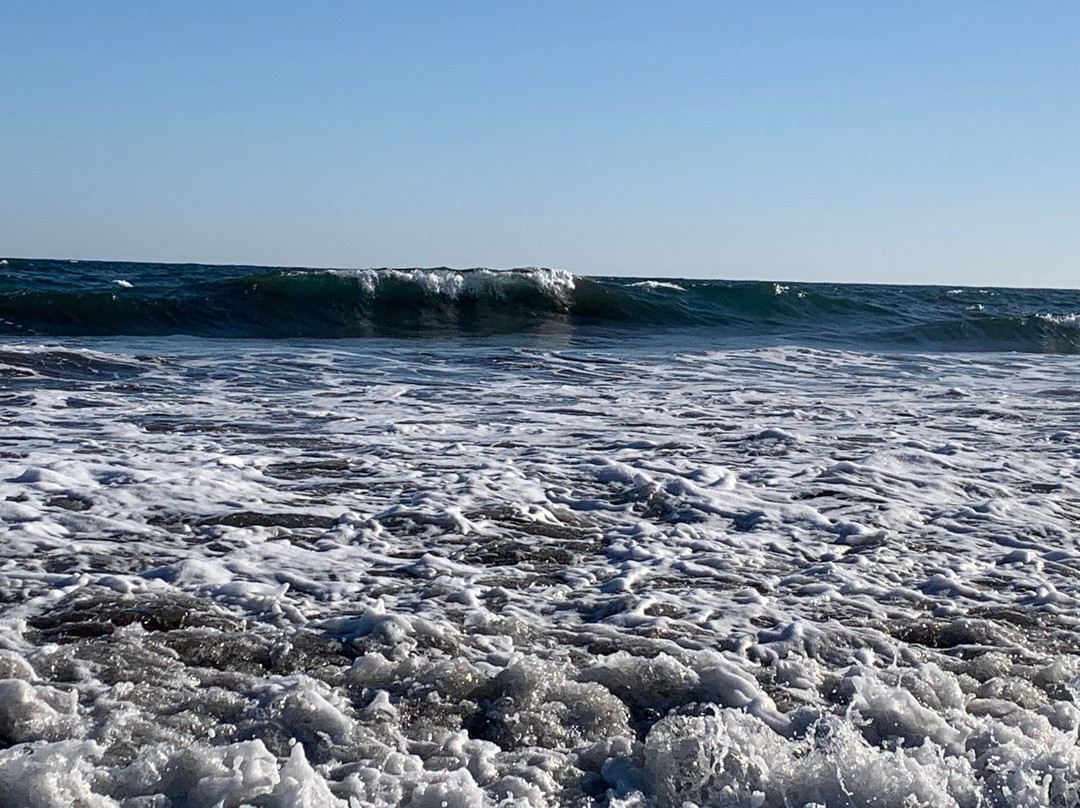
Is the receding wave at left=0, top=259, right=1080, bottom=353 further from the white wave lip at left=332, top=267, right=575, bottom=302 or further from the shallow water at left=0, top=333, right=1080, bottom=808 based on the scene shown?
the shallow water at left=0, top=333, right=1080, bottom=808

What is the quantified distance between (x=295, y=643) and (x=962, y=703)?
1594 mm

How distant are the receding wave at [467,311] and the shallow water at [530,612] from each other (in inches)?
362

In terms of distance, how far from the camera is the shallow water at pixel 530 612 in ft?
6.65

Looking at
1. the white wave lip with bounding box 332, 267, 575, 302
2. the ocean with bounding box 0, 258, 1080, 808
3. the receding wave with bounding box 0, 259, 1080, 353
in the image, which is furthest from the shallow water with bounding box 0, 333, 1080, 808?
the white wave lip with bounding box 332, 267, 575, 302

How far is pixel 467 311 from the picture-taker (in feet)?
60.2

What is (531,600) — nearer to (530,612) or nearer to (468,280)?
(530,612)

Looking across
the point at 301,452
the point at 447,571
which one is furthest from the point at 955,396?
the point at 447,571

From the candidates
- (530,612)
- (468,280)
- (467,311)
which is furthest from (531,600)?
(468,280)

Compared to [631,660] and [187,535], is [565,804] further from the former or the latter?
[187,535]

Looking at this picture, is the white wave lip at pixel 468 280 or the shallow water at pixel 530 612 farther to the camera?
the white wave lip at pixel 468 280

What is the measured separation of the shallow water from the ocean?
1 centimetres

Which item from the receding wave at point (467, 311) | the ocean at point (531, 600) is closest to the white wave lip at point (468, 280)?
the receding wave at point (467, 311)

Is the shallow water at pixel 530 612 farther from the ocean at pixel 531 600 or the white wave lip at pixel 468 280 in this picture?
the white wave lip at pixel 468 280

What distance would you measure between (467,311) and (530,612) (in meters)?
15.7
